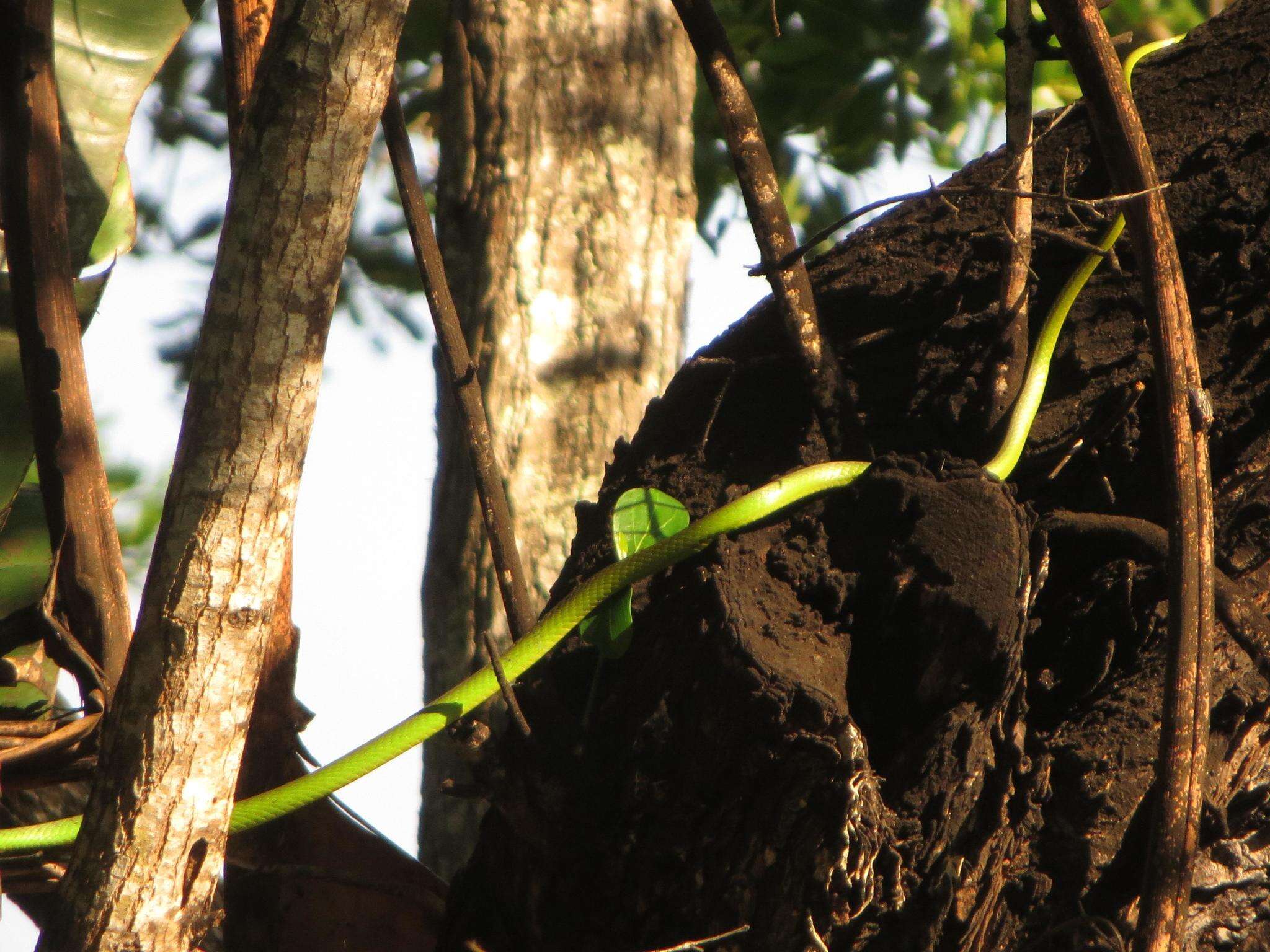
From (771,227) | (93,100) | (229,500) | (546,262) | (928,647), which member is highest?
(93,100)

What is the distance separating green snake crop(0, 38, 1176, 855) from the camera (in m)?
1.21

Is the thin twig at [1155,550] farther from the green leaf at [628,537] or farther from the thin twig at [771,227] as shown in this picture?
the green leaf at [628,537]

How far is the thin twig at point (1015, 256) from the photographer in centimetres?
128

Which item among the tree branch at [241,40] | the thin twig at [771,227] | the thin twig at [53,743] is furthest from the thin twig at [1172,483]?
the thin twig at [53,743]

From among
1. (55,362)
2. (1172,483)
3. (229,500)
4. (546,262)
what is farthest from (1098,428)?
(546,262)

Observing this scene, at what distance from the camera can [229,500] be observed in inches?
38.9

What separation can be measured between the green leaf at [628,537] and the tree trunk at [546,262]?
109 centimetres

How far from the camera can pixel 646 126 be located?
270 centimetres

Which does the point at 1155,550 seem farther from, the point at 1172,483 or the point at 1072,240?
the point at 1072,240

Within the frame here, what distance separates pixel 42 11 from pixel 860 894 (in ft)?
5.19

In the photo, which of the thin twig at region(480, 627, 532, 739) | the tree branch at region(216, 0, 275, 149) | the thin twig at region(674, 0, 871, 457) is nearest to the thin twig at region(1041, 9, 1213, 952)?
the thin twig at region(674, 0, 871, 457)

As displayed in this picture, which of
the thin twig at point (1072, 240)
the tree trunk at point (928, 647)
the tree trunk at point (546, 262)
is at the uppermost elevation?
the tree trunk at point (546, 262)

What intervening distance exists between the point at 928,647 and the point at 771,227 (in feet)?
1.85

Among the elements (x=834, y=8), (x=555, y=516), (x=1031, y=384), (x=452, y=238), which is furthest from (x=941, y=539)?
(x=834, y=8)
